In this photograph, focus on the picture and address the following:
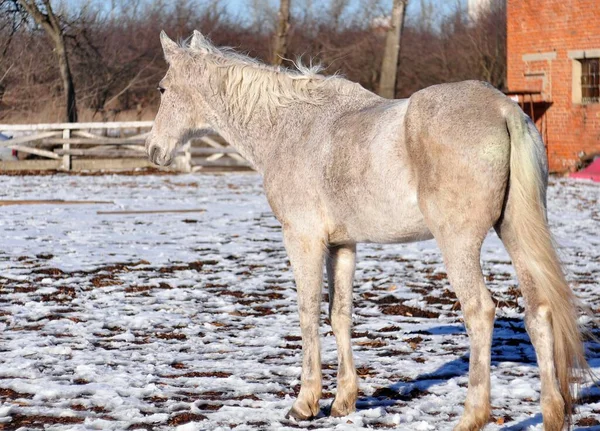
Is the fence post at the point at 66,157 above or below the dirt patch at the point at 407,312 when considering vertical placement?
above

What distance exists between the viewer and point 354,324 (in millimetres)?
7023

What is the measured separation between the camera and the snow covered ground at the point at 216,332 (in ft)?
15.8

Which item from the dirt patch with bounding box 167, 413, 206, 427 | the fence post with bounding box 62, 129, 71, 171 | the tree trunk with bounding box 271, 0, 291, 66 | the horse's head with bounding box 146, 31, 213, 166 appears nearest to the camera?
the dirt patch with bounding box 167, 413, 206, 427

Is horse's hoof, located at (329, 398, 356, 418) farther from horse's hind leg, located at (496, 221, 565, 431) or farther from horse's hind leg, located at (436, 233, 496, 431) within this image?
horse's hind leg, located at (496, 221, 565, 431)

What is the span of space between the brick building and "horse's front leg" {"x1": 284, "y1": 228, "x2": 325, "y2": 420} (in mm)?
17924

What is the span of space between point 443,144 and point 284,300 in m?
3.95

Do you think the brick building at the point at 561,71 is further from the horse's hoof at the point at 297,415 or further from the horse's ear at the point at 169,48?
the horse's hoof at the point at 297,415

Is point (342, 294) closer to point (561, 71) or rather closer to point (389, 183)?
point (389, 183)

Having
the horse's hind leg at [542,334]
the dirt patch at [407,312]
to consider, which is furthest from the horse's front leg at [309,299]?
the dirt patch at [407,312]

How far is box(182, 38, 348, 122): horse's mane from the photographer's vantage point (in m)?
5.22

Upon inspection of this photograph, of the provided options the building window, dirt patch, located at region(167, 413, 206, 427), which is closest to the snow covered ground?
dirt patch, located at region(167, 413, 206, 427)

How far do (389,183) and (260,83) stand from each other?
1285 mm

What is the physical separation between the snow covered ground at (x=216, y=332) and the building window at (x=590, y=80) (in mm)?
10004

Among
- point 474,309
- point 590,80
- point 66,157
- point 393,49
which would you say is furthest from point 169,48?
point 66,157
